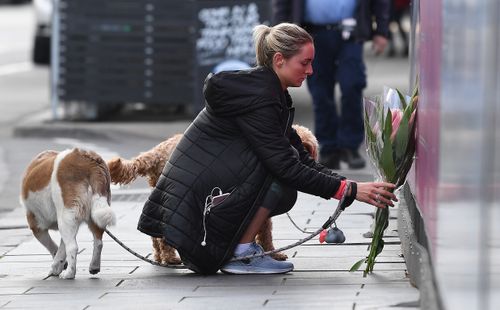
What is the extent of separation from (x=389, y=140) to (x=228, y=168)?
778 millimetres

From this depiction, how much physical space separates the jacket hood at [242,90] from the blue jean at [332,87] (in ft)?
13.1

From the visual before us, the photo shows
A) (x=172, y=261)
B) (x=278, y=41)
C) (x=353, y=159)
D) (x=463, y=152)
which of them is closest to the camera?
(x=463, y=152)

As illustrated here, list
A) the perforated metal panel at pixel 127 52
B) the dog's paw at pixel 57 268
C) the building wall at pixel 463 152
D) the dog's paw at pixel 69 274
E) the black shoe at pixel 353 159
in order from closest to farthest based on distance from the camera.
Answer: the building wall at pixel 463 152 → the dog's paw at pixel 69 274 → the dog's paw at pixel 57 268 → the black shoe at pixel 353 159 → the perforated metal panel at pixel 127 52

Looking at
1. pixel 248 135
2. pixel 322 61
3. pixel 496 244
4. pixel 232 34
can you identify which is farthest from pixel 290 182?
pixel 232 34

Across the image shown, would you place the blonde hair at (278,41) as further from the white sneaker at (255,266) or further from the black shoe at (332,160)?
the black shoe at (332,160)

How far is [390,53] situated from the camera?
80.4 feet

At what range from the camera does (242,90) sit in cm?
613

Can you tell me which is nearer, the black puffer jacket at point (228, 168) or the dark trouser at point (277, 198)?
the black puffer jacket at point (228, 168)

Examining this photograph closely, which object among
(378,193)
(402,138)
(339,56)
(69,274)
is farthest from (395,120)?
(339,56)

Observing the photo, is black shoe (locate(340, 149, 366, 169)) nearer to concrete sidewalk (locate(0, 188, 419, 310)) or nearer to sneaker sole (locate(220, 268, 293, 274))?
concrete sidewalk (locate(0, 188, 419, 310))

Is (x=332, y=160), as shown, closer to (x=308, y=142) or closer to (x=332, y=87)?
(x=332, y=87)

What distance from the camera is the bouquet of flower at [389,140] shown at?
5988 millimetres

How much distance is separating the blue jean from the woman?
3866 mm

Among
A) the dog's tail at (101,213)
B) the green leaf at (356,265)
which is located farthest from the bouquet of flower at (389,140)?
the dog's tail at (101,213)
